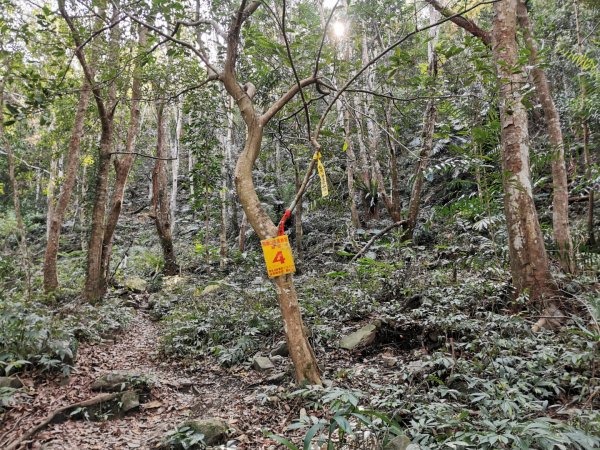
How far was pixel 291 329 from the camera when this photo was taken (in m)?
3.75

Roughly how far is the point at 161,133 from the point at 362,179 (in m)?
6.39

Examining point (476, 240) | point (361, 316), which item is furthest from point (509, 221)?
point (476, 240)

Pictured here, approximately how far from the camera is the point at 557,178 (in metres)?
5.97

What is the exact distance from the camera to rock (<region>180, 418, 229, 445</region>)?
312 cm

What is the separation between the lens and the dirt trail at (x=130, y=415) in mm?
3285

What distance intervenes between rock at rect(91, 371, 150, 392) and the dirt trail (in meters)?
0.08

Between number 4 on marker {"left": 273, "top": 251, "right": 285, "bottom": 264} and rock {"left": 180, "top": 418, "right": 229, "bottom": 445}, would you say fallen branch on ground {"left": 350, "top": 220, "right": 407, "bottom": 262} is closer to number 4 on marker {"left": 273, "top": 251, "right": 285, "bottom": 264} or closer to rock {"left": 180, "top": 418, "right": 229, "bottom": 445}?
number 4 on marker {"left": 273, "top": 251, "right": 285, "bottom": 264}

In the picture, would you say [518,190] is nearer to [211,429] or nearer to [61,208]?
[211,429]

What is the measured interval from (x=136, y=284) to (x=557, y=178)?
397 inches

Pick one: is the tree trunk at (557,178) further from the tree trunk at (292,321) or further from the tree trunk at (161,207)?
the tree trunk at (161,207)

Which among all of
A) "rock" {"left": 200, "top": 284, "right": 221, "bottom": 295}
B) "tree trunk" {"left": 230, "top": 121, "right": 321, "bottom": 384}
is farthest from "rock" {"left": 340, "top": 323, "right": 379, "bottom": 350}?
"rock" {"left": 200, "top": 284, "right": 221, "bottom": 295}

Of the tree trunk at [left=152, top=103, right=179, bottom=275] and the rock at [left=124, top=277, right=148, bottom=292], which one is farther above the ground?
the tree trunk at [left=152, top=103, right=179, bottom=275]

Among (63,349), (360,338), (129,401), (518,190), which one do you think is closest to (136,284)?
(63,349)

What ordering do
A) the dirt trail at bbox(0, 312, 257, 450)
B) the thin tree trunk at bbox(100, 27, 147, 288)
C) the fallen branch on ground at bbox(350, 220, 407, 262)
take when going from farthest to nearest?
the thin tree trunk at bbox(100, 27, 147, 288) → the fallen branch on ground at bbox(350, 220, 407, 262) → the dirt trail at bbox(0, 312, 257, 450)
